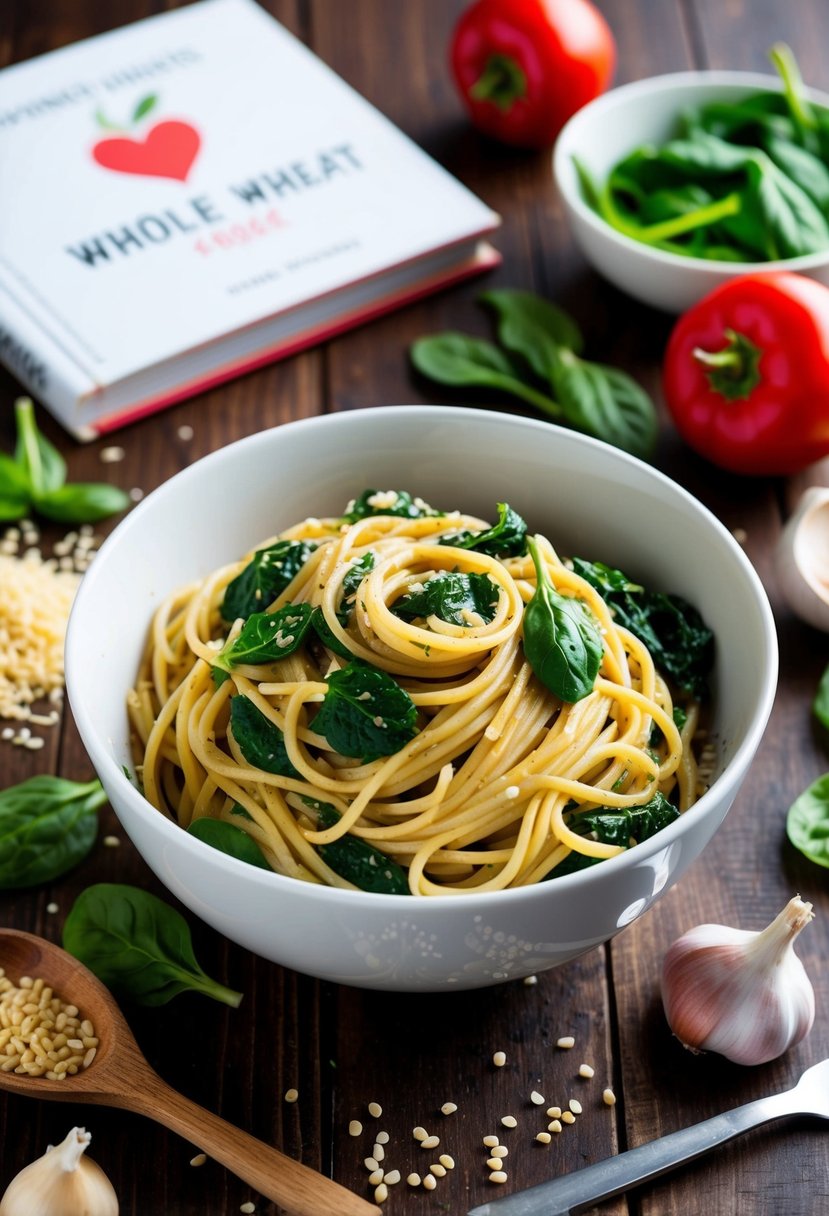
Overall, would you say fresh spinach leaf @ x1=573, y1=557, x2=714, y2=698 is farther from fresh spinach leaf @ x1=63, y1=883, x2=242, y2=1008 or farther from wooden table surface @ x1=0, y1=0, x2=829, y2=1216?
fresh spinach leaf @ x1=63, y1=883, x2=242, y2=1008

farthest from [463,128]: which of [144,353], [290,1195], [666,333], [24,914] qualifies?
[290,1195]

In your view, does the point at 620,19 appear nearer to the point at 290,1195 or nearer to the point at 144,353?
the point at 144,353

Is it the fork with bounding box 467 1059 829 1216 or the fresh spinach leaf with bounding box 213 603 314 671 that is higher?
the fresh spinach leaf with bounding box 213 603 314 671

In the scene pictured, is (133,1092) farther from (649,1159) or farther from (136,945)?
(649,1159)

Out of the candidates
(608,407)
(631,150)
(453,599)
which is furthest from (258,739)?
(631,150)

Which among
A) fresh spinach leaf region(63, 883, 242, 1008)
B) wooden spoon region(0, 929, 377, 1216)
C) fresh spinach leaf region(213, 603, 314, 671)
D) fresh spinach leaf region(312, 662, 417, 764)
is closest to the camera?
wooden spoon region(0, 929, 377, 1216)

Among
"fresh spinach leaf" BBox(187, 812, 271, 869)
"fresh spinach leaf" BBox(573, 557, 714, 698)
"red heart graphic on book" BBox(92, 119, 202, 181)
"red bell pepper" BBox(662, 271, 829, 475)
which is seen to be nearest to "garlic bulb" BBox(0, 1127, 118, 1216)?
"fresh spinach leaf" BBox(187, 812, 271, 869)

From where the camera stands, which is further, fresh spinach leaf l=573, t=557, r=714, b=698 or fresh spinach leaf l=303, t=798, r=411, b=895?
fresh spinach leaf l=573, t=557, r=714, b=698
